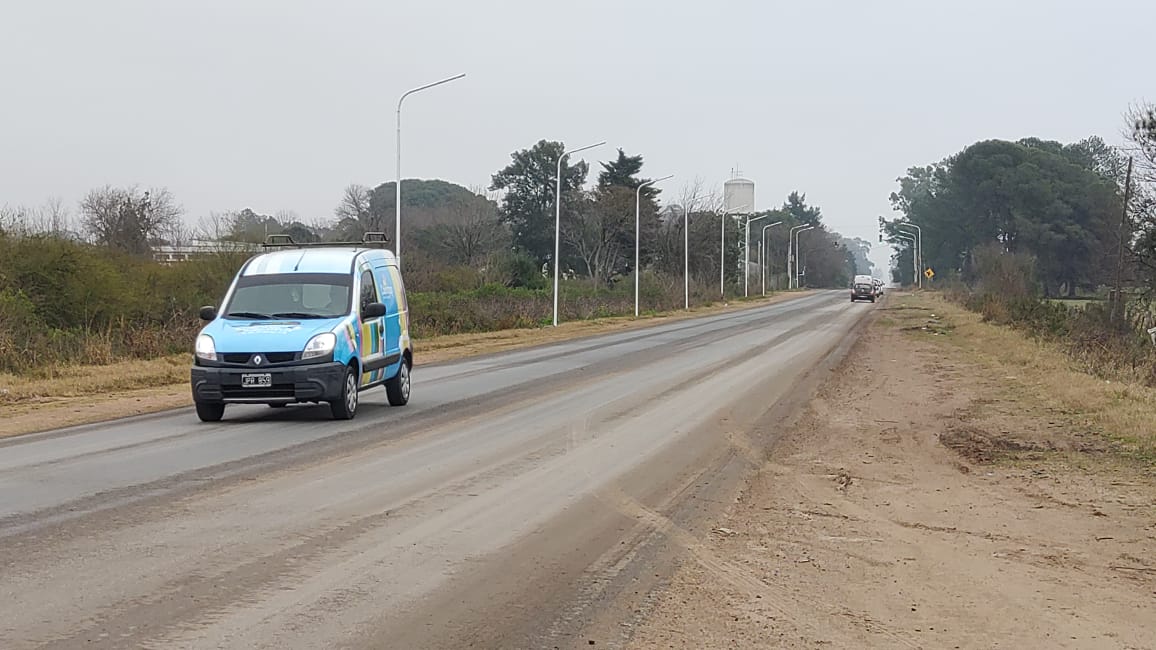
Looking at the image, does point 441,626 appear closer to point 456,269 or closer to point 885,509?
point 885,509

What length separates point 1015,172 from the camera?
97.6 m

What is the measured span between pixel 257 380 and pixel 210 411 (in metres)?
1.02

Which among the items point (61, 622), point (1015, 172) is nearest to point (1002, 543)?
point (61, 622)

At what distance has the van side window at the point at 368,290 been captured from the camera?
52.9 ft

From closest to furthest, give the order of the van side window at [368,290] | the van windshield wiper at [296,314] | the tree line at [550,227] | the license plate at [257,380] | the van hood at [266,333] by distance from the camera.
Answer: the license plate at [257,380] → the van hood at [266,333] → the van windshield wiper at [296,314] → the van side window at [368,290] → the tree line at [550,227]

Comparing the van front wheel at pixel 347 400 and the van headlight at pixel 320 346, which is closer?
the van headlight at pixel 320 346

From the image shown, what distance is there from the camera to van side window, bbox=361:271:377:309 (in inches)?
635

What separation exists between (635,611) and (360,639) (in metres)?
A: 1.47

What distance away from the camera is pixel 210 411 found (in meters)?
14.9

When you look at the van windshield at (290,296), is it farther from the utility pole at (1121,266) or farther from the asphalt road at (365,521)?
the utility pole at (1121,266)

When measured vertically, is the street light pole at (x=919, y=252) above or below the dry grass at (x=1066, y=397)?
Answer: above

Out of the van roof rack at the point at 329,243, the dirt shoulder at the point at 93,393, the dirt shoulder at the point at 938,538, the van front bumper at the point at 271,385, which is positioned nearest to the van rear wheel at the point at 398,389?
the van roof rack at the point at 329,243

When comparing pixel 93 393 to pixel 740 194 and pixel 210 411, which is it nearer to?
pixel 210 411

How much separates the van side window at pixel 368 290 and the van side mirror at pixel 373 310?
0.22 m
